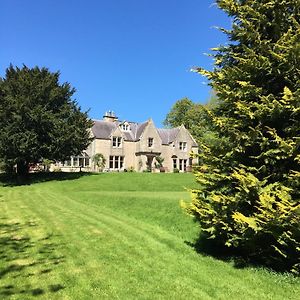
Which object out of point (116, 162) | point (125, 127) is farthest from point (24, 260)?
point (125, 127)

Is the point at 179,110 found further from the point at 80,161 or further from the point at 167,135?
the point at 80,161

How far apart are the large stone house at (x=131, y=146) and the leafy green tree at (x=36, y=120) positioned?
64.6ft

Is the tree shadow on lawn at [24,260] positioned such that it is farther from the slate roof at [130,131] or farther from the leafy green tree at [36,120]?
the slate roof at [130,131]

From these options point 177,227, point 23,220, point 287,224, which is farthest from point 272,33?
point 23,220

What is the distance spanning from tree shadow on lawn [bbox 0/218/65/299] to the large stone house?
46077mm

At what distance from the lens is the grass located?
703 centimetres

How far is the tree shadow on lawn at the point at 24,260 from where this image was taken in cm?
683

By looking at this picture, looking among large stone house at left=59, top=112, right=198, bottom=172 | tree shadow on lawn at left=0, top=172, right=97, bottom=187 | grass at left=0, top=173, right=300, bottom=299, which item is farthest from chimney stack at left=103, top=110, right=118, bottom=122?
grass at left=0, top=173, right=300, bottom=299

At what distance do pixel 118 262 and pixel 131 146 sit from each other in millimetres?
52984

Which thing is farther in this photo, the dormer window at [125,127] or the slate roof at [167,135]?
the slate roof at [167,135]

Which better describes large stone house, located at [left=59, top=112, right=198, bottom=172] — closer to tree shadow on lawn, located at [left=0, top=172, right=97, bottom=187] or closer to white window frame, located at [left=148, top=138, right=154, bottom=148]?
white window frame, located at [left=148, top=138, right=154, bottom=148]

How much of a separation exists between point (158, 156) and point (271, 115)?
2096 inches

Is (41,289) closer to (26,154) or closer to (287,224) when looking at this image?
(287,224)

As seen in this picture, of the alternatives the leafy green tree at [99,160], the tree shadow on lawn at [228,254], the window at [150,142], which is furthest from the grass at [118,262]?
the window at [150,142]
